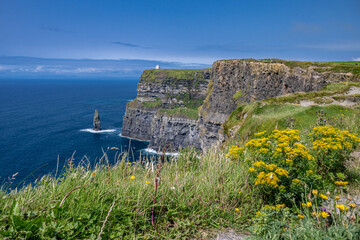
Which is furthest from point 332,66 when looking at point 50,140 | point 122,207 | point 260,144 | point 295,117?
point 50,140

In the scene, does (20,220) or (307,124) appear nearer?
(20,220)

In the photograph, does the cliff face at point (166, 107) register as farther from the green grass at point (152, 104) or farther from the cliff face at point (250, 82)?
the cliff face at point (250, 82)

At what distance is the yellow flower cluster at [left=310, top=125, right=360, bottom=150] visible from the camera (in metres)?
5.60

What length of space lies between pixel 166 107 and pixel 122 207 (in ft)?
362

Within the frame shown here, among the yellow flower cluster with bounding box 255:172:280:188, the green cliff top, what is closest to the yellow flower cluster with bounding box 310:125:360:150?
the yellow flower cluster with bounding box 255:172:280:188

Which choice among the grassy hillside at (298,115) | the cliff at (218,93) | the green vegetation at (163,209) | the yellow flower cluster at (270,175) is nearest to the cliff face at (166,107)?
the cliff at (218,93)

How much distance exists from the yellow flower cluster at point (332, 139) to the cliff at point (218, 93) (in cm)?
330

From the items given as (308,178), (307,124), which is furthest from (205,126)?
(308,178)

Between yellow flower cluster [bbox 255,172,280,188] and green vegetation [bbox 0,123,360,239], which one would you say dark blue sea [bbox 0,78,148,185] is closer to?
green vegetation [bbox 0,123,360,239]

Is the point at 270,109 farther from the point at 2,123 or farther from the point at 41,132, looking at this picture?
the point at 2,123

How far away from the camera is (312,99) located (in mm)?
20297

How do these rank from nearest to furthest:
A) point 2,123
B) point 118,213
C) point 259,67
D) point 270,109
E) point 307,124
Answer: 1. point 118,213
2. point 307,124
3. point 270,109
4. point 259,67
5. point 2,123

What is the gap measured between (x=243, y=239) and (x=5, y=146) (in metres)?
85.8

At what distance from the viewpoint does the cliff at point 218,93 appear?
32469 millimetres
